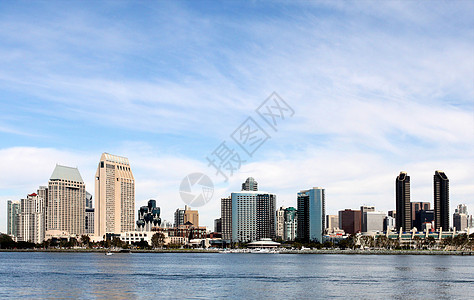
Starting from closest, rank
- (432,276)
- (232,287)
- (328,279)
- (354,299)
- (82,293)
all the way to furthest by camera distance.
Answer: (354,299) → (82,293) → (232,287) → (328,279) → (432,276)

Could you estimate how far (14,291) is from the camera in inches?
3041

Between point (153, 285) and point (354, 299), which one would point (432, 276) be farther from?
point (153, 285)

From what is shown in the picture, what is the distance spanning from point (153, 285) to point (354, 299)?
28552 mm

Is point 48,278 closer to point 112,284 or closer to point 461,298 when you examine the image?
point 112,284

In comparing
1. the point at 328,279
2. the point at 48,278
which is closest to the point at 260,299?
the point at 328,279

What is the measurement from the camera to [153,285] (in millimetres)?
84312

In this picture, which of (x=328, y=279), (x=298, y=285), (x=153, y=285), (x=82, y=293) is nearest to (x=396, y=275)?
(x=328, y=279)

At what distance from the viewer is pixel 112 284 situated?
85.5 meters

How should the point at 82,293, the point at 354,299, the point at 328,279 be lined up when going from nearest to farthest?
the point at 354,299 → the point at 82,293 → the point at 328,279

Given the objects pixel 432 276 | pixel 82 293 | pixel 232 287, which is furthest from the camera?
pixel 432 276

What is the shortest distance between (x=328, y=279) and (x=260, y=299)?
29.4 metres

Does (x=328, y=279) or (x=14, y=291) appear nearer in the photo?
(x=14, y=291)

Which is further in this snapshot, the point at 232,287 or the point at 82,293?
the point at 232,287

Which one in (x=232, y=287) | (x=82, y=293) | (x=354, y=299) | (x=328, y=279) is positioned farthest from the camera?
(x=328, y=279)
